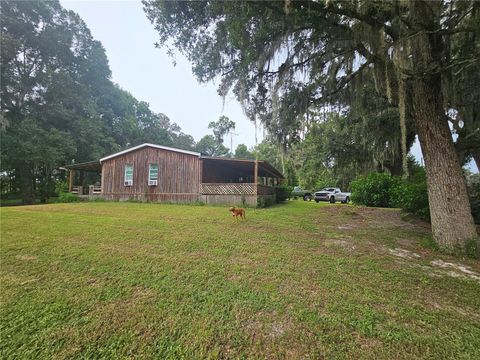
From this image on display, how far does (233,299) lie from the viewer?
2.79 meters

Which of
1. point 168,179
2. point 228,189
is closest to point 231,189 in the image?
point 228,189

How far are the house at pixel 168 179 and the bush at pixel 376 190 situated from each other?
17.9 feet

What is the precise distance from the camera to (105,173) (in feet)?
49.4

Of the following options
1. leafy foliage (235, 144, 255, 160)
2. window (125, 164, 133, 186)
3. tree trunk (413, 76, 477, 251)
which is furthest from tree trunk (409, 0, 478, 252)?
leafy foliage (235, 144, 255, 160)

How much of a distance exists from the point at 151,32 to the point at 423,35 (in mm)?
6942

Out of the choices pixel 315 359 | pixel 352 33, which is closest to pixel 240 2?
pixel 352 33

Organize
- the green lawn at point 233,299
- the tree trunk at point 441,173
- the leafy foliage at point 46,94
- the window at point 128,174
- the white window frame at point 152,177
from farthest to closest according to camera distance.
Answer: the leafy foliage at point 46,94 → the window at point 128,174 → the white window frame at point 152,177 → the tree trunk at point 441,173 → the green lawn at point 233,299

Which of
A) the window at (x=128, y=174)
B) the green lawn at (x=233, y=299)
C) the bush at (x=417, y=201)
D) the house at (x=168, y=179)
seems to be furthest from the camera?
the window at (x=128, y=174)

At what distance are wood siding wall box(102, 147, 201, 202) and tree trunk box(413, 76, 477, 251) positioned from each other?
34.7 feet

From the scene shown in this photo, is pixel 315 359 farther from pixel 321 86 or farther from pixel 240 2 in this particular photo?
pixel 321 86

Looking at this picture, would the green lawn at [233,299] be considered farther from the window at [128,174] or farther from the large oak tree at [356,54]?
the window at [128,174]

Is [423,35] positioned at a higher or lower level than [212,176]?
higher

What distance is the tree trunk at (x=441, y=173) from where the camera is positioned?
4.55 metres

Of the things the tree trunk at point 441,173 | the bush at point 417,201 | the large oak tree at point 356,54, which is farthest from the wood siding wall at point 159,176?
the tree trunk at point 441,173
